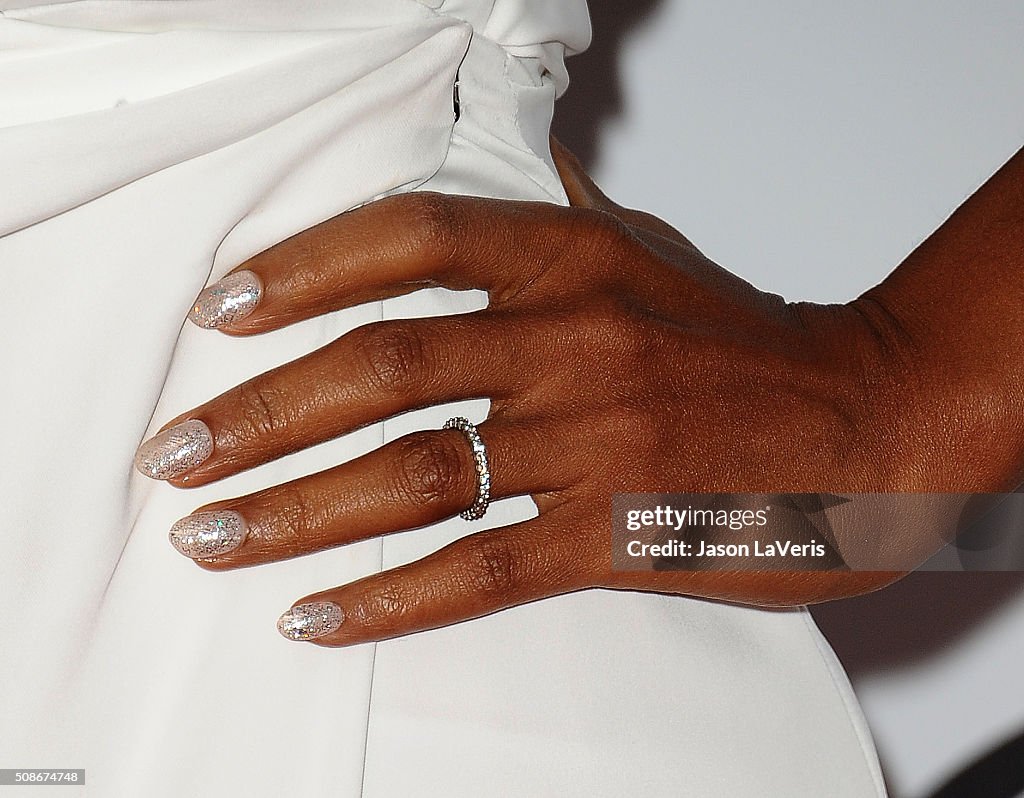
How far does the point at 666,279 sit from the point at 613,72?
0.88m

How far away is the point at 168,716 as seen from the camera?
0.42 meters

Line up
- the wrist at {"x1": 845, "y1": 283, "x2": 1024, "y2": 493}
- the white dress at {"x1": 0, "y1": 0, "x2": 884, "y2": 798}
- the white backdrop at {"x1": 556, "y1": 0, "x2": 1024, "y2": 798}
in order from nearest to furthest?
the white dress at {"x1": 0, "y1": 0, "x2": 884, "y2": 798}
the wrist at {"x1": 845, "y1": 283, "x2": 1024, "y2": 493}
the white backdrop at {"x1": 556, "y1": 0, "x2": 1024, "y2": 798}

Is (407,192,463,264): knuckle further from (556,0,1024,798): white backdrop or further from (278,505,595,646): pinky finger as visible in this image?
(556,0,1024,798): white backdrop

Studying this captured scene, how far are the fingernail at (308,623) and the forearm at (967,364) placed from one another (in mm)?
295

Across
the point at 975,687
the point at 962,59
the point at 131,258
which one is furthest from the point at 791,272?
the point at 131,258

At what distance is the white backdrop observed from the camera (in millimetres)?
1341

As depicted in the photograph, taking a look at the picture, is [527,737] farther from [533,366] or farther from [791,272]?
[791,272]

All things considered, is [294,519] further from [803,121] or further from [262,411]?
[803,121]

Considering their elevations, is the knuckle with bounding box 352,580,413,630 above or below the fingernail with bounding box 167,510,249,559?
below

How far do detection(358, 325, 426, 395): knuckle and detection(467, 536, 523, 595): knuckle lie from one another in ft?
0.25

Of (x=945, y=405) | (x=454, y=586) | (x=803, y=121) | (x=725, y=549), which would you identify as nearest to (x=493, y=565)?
(x=454, y=586)

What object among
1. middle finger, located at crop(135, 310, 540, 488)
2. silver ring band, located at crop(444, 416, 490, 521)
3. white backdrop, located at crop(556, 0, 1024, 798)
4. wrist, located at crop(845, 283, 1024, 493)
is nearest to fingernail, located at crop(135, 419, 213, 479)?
middle finger, located at crop(135, 310, 540, 488)

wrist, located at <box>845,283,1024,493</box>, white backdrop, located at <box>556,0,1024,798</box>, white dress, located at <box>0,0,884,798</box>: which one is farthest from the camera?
white backdrop, located at <box>556,0,1024,798</box>

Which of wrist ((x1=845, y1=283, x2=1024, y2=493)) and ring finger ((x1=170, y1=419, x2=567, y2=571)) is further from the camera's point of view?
wrist ((x1=845, y1=283, x2=1024, y2=493))
